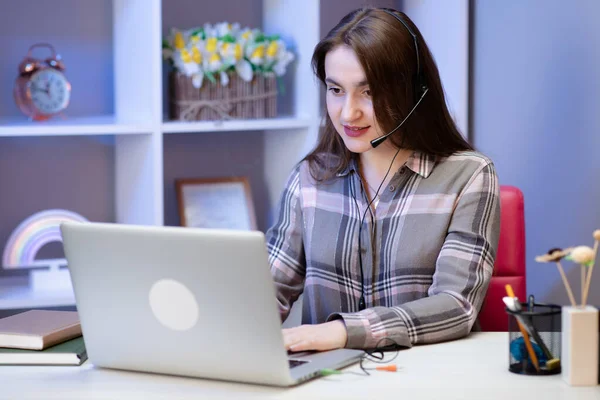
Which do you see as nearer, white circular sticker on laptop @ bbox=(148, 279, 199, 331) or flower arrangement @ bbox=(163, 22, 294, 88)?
white circular sticker on laptop @ bbox=(148, 279, 199, 331)

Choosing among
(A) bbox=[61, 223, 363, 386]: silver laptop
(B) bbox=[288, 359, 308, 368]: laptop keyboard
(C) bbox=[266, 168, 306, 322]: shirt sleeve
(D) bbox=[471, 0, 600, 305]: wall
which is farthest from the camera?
(D) bbox=[471, 0, 600, 305]: wall

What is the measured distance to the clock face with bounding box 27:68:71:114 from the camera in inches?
106

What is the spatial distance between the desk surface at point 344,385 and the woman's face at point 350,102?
54 centimetres

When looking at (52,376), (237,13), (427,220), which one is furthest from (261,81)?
(52,376)

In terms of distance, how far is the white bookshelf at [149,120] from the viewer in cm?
267

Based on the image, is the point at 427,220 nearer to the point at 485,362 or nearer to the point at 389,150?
the point at 389,150

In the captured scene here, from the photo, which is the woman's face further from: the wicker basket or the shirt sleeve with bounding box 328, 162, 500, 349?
the wicker basket

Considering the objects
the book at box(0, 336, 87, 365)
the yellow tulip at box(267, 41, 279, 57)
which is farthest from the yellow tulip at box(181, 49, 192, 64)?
the book at box(0, 336, 87, 365)

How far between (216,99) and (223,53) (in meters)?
0.14

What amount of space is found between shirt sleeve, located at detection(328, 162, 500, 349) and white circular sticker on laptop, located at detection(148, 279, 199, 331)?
0.32 metres

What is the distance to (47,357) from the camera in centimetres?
156

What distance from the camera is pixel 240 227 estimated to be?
297 cm

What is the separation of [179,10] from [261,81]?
392 mm

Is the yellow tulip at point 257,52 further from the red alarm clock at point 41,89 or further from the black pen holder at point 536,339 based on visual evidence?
the black pen holder at point 536,339
